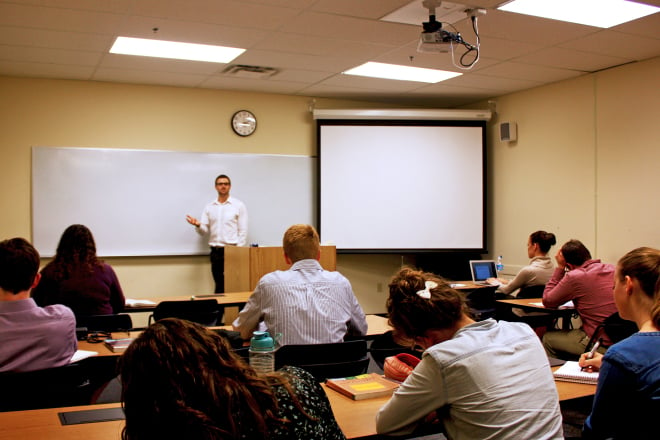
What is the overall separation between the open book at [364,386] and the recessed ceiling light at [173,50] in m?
4.19

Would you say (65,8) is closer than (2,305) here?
No

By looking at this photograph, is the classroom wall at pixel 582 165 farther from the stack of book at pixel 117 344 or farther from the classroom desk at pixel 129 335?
the stack of book at pixel 117 344

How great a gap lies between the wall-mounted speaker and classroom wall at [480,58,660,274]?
7 cm

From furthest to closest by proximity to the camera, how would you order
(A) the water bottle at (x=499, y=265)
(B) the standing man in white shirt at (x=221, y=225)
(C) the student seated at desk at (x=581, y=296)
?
(A) the water bottle at (x=499, y=265) → (B) the standing man in white shirt at (x=221, y=225) → (C) the student seated at desk at (x=581, y=296)

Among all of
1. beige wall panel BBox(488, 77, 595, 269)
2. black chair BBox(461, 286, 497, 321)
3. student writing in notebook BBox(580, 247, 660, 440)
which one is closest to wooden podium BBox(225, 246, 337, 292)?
black chair BBox(461, 286, 497, 321)

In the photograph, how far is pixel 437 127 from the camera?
26.9ft

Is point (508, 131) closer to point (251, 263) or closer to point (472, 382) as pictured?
point (251, 263)

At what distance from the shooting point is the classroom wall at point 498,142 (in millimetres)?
6477

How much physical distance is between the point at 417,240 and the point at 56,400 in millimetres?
6164

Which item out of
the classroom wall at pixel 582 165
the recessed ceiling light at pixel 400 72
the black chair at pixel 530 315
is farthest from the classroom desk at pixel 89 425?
the classroom wall at pixel 582 165

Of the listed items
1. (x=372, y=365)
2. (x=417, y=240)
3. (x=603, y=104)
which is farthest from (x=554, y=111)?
(x=372, y=365)

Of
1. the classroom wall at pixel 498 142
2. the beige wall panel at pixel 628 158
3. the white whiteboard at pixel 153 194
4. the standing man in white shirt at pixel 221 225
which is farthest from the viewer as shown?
the standing man in white shirt at pixel 221 225

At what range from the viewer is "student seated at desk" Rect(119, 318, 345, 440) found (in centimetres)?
112

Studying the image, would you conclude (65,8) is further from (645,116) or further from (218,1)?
(645,116)
